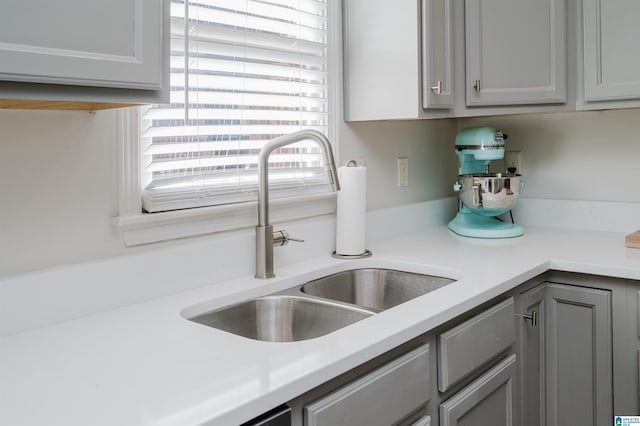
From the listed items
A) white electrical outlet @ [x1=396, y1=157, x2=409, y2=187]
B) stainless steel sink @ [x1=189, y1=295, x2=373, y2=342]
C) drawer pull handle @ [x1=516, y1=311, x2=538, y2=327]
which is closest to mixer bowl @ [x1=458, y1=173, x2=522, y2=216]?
white electrical outlet @ [x1=396, y1=157, x2=409, y2=187]

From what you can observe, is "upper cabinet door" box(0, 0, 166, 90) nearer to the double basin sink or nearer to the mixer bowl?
the double basin sink

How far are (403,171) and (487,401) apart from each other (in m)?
1.07

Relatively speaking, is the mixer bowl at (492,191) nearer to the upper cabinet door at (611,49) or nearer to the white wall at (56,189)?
the upper cabinet door at (611,49)

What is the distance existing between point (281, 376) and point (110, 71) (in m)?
0.58

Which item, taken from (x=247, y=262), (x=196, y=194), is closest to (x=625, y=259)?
(x=247, y=262)

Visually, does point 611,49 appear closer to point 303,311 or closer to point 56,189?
point 303,311

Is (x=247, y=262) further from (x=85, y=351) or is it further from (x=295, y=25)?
(x=295, y=25)

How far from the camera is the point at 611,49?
1.99 m

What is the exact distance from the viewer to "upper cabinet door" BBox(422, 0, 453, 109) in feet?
6.07

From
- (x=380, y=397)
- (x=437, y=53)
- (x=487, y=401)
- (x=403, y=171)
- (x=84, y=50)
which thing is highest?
(x=437, y=53)

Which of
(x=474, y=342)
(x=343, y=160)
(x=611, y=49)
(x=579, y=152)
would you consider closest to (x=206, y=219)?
(x=343, y=160)

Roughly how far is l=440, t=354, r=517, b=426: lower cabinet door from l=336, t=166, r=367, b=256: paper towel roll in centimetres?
58

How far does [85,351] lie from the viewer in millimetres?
1041

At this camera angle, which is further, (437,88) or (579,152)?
(579,152)
